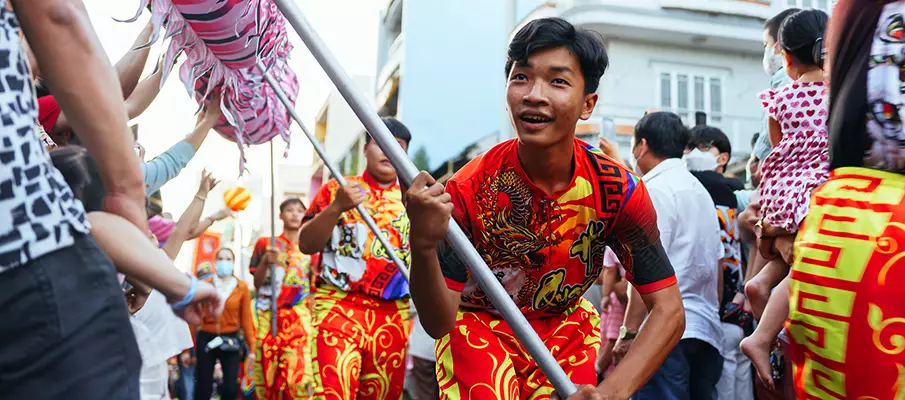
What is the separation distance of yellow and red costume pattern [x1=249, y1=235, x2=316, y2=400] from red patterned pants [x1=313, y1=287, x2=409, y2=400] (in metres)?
1.34

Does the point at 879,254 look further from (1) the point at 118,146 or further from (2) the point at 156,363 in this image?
(2) the point at 156,363

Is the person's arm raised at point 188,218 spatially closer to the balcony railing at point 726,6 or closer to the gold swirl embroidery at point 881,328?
the gold swirl embroidery at point 881,328

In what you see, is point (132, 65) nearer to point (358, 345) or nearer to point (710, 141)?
point (358, 345)

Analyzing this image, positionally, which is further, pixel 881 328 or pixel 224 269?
pixel 224 269

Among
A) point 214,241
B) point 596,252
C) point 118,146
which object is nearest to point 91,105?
point 118,146

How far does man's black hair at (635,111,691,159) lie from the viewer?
498cm

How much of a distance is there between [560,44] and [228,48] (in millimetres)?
1091

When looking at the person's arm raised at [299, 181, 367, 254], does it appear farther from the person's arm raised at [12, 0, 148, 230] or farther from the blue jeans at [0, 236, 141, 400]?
the blue jeans at [0, 236, 141, 400]

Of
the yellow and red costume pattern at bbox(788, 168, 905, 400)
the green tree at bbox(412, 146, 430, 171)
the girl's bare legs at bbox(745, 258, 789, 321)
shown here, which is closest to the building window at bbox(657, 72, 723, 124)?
the green tree at bbox(412, 146, 430, 171)

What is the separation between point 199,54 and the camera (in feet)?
8.98

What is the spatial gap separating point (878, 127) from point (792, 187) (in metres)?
1.31

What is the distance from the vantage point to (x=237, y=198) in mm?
4664

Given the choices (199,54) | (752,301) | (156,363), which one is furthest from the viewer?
(156,363)

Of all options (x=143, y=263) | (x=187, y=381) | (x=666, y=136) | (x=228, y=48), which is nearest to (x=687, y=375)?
(x=666, y=136)
